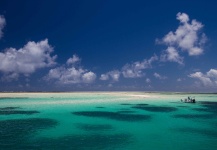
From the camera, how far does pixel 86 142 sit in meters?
12.4

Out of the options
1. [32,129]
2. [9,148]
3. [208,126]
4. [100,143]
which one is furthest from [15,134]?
[208,126]

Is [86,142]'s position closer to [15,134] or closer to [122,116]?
[15,134]

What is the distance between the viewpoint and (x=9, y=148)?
36.8 ft

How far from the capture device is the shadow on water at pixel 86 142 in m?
11.5

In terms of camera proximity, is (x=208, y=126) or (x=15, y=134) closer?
(x=15, y=134)

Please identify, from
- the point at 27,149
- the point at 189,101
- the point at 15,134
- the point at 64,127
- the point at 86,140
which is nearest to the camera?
the point at 27,149

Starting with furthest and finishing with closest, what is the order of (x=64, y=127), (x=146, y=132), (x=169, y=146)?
(x=64, y=127), (x=146, y=132), (x=169, y=146)

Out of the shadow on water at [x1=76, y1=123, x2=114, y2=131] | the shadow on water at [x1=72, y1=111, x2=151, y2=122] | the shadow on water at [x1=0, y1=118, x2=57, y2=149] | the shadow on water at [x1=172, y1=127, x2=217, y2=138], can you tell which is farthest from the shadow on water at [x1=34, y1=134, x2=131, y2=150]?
the shadow on water at [x1=72, y1=111, x2=151, y2=122]

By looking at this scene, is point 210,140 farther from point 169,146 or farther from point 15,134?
point 15,134

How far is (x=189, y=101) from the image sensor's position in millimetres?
40562

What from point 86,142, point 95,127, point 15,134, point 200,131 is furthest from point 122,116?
point 15,134

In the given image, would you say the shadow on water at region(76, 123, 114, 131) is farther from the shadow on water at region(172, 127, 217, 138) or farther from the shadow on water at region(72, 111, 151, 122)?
the shadow on water at region(172, 127, 217, 138)

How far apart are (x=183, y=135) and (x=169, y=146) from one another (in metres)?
2.87

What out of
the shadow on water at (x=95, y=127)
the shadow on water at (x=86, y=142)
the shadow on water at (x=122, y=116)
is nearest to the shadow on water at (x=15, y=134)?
the shadow on water at (x=86, y=142)
